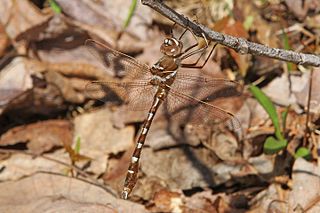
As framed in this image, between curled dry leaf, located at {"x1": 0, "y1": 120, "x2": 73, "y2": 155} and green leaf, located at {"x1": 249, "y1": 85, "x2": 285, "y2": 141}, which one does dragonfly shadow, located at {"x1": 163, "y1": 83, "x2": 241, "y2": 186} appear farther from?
curled dry leaf, located at {"x1": 0, "y1": 120, "x2": 73, "y2": 155}

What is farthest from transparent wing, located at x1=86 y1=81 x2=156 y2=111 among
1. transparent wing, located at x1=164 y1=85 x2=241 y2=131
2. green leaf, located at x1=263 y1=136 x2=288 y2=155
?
green leaf, located at x1=263 y1=136 x2=288 y2=155

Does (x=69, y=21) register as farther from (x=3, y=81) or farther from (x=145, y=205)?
(x=145, y=205)

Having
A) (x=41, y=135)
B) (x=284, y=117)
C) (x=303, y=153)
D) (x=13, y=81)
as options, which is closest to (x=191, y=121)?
(x=284, y=117)

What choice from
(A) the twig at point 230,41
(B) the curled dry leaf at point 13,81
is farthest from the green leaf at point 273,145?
(B) the curled dry leaf at point 13,81

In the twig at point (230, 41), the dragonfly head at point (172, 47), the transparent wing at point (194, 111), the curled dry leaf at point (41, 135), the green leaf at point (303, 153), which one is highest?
the twig at point (230, 41)

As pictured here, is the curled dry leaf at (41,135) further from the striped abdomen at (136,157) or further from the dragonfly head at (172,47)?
the dragonfly head at (172,47)
